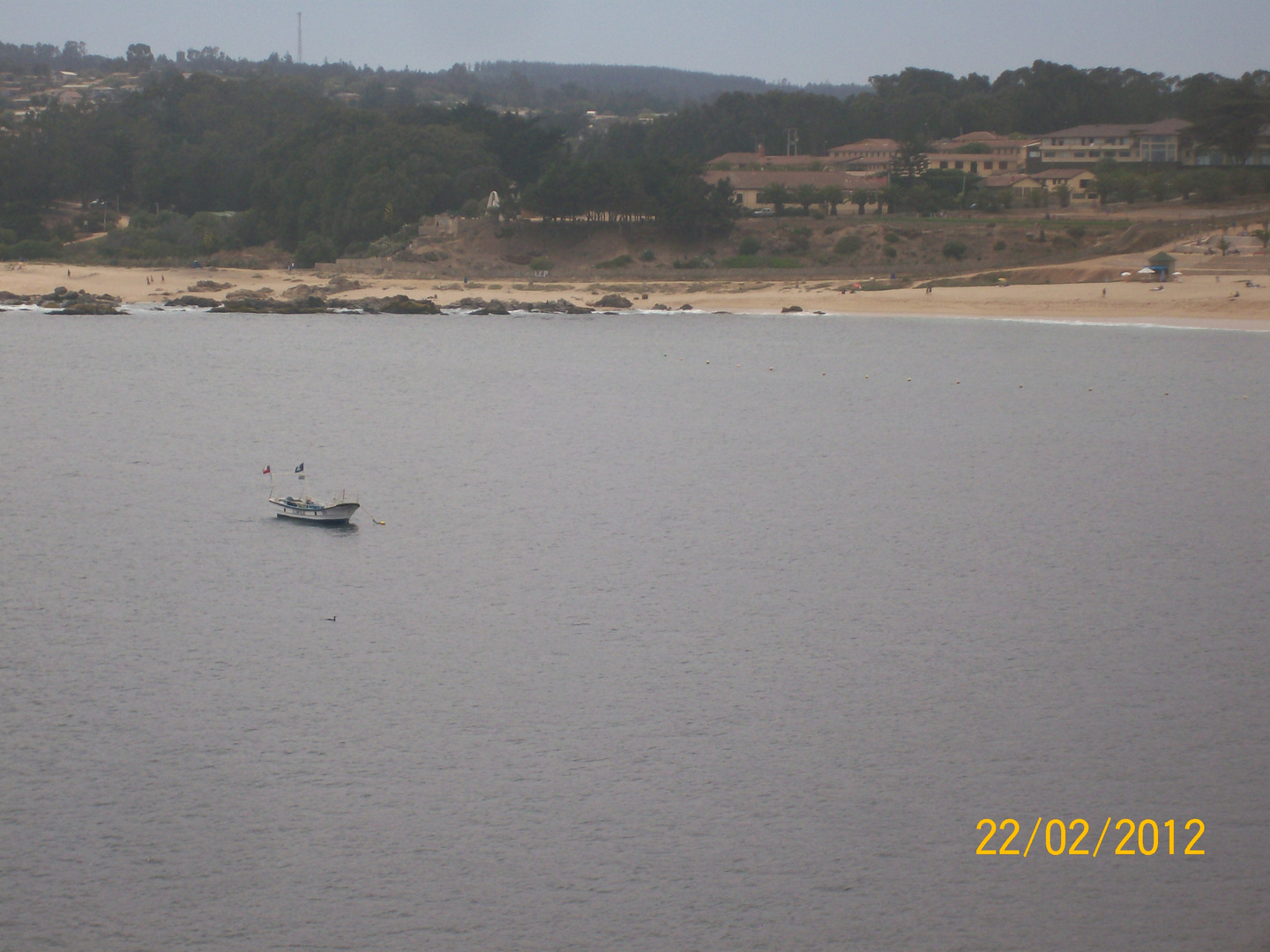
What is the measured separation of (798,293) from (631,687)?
205 feet

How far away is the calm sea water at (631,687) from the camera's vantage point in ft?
51.3

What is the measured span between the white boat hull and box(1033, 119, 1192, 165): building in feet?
353

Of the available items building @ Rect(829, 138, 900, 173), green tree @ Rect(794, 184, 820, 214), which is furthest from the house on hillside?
green tree @ Rect(794, 184, 820, 214)

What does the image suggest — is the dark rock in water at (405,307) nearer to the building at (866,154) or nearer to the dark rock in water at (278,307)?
the dark rock in water at (278,307)

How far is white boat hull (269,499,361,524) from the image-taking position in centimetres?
3188

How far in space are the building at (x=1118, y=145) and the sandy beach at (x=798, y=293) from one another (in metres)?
54.7

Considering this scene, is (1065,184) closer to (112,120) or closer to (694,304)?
(694,304)

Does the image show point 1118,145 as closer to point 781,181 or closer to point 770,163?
point 770,163

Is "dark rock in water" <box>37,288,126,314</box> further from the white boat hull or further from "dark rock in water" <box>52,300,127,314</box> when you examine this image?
the white boat hull

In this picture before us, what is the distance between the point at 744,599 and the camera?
26156 millimetres

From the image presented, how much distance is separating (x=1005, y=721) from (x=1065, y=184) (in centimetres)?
9570

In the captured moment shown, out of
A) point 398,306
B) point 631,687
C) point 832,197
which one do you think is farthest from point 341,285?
point 631,687

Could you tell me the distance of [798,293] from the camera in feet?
267
